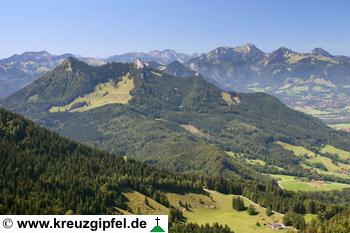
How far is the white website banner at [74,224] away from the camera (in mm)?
80875

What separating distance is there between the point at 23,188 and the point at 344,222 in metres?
119

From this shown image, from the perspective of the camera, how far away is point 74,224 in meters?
81.7

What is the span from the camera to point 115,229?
81.3m

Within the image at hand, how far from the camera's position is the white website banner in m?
80.9

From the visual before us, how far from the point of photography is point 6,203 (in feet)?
475

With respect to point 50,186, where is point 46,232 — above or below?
above

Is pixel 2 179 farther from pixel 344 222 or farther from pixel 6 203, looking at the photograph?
pixel 344 222

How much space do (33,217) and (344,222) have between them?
112041 mm

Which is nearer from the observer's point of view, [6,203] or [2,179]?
[6,203]

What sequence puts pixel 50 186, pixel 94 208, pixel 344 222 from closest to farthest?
pixel 344 222, pixel 94 208, pixel 50 186

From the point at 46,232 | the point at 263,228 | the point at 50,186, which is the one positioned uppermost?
the point at 46,232

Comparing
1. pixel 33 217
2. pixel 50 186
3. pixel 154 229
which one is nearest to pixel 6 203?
pixel 50 186

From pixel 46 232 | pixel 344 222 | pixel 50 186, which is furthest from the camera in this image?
pixel 50 186

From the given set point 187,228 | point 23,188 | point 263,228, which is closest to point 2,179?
point 23,188
